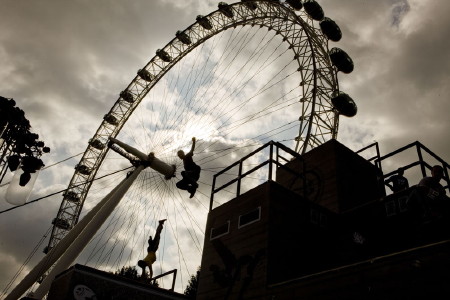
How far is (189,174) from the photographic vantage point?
15633 millimetres

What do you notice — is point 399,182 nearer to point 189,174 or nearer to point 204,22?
point 189,174

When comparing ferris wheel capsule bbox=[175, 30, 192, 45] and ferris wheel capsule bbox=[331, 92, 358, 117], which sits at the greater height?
ferris wheel capsule bbox=[175, 30, 192, 45]

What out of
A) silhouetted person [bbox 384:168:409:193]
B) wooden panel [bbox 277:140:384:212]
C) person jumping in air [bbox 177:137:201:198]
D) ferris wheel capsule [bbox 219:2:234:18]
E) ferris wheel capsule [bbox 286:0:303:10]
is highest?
ferris wheel capsule [bbox 219:2:234:18]

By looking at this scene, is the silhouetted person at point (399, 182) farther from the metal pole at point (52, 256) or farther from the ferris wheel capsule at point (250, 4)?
the ferris wheel capsule at point (250, 4)

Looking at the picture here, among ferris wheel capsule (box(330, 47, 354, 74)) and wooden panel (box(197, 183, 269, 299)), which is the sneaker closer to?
wooden panel (box(197, 183, 269, 299))

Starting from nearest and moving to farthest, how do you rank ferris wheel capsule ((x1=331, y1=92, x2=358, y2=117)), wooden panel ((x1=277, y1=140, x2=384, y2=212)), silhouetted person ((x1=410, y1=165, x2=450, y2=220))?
silhouetted person ((x1=410, y1=165, x2=450, y2=220)) → wooden panel ((x1=277, y1=140, x2=384, y2=212)) → ferris wheel capsule ((x1=331, y1=92, x2=358, y2=117))

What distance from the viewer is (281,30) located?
23234mm

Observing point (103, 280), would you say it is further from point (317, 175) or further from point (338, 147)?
point (338, 147)

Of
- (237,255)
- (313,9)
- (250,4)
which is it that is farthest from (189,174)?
(250,4)

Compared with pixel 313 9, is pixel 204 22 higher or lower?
higher

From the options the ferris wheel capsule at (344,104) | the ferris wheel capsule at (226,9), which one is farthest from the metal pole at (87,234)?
the ferris wheel capsule at (226,9)

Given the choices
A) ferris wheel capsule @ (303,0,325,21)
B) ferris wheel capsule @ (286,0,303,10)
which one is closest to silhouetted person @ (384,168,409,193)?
ferris wheel capsule @ (303,0,325,21)

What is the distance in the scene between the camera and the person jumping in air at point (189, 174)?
51.3ft

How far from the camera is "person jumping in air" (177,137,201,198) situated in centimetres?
1562
